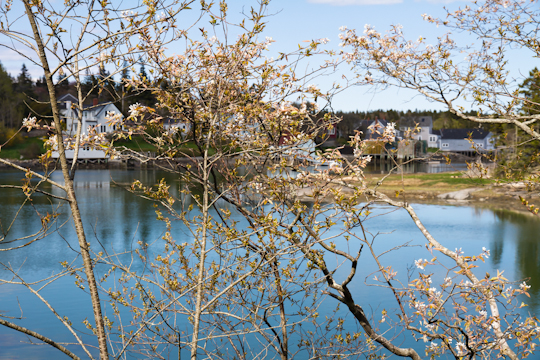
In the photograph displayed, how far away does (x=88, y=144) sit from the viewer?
17.9 ft

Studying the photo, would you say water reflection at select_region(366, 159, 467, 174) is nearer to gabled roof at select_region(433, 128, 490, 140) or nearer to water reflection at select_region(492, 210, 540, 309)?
water reflection at select_region(492, 210, 540, 309)

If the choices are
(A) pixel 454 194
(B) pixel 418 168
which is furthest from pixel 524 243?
(B) pixel 418 168

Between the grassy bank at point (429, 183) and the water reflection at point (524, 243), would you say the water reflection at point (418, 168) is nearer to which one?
the grassy bank at point (429, 183)

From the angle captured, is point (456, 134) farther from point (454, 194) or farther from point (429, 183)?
point (454, 194)

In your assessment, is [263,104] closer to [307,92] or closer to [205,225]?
[307,92]

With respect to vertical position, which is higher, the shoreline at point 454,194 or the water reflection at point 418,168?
the water reflection at point 418,168

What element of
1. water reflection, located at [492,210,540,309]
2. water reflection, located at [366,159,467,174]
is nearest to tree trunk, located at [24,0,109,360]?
water reflection, located at [492,210,540,309]

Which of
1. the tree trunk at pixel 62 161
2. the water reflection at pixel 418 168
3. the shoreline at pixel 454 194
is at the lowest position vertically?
the shoreline at pixel 454 194

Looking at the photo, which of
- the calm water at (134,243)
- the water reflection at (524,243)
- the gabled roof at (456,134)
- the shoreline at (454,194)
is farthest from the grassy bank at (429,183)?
the gabled roof at (456,134)

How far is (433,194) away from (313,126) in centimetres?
3835

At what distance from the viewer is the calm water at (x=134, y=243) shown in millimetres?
15859

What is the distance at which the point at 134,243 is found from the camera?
2331 centimetres

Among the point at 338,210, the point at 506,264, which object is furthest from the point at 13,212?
the point at 338,210

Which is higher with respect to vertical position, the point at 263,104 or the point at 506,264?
the point at 263,104
